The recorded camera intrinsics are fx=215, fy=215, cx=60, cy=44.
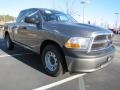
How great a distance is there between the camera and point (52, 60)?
19.2 feet

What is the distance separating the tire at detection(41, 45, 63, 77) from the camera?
5445 mm

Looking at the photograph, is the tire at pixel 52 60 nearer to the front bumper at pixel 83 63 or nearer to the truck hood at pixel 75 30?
the front bumper at pixel 83 63

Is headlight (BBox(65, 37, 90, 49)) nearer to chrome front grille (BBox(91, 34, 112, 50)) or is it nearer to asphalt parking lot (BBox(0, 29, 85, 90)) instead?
chrome front grille (BBox(91, 34, 112, 50))


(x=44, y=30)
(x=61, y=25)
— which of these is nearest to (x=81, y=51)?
(x=61, y=25)

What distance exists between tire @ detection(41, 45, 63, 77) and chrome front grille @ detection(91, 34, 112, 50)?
91 centimetres

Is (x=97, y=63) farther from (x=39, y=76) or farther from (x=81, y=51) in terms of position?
(x=39, y=76)

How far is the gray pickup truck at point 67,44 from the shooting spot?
4.97 m

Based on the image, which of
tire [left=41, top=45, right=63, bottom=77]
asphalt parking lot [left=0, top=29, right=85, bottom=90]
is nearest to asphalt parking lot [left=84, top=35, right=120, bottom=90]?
asphalt parking lot [left=0, top=29, right=85, bottom=90]

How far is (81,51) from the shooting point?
4.94 metres

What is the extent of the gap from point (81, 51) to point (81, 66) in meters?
0.35

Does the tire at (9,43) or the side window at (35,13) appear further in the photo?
the tire at (9,43)

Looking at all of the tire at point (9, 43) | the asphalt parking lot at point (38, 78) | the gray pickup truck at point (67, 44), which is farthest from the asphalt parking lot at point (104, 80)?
the tire at point (9, 43)

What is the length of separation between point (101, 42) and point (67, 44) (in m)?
0.90

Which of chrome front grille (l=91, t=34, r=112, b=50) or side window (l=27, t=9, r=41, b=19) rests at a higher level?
side window (l=27, t=9, r=41, b=19)
